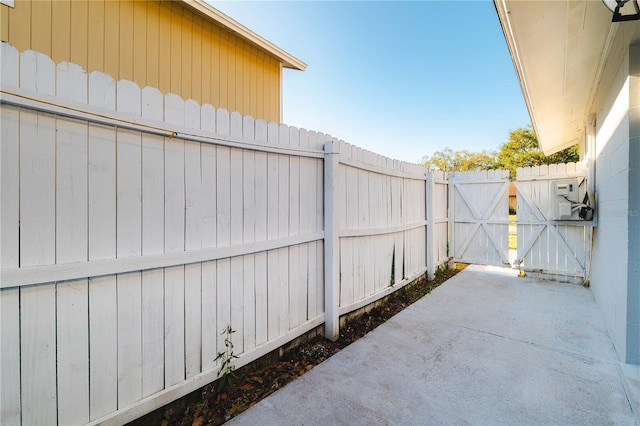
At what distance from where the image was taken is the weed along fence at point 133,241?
4.14 ft

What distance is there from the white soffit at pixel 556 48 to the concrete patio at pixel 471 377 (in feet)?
10.4

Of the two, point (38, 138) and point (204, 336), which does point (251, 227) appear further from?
point (38, 138)

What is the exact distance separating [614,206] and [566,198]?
6.24 feet

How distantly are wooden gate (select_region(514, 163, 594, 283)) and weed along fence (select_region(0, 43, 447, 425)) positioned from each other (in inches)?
188

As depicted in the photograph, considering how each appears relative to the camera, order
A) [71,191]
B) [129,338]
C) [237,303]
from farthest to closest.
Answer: [237,303] → [129,338] → [71,191]

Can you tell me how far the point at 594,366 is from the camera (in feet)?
7.84

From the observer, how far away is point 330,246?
285 cm

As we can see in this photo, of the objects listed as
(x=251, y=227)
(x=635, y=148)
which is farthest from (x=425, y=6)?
(x=251, y=227)

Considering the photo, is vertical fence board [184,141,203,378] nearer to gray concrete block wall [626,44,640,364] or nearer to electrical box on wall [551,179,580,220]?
gray concrete block wall [626,44,640,364]

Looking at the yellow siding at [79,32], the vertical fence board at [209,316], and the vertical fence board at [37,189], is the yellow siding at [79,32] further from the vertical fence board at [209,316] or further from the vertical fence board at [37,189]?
the vertical fence board at [209,316]

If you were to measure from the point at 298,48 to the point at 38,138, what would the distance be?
5.56 metres

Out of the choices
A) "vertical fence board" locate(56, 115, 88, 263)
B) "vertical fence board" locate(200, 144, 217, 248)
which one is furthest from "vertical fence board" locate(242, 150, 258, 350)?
"vertical fence board" locate(56, 115, 88, 263)

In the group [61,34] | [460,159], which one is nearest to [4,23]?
[61,34]

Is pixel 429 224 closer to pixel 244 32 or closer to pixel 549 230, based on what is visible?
pixel 549 230
